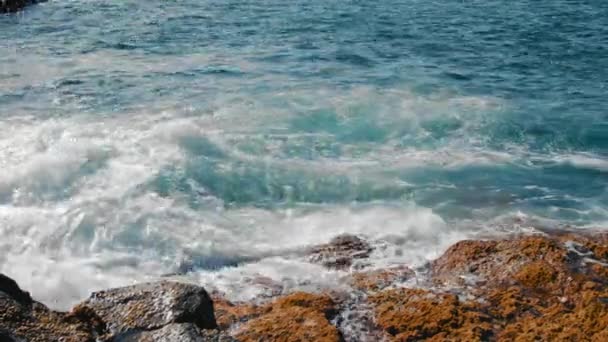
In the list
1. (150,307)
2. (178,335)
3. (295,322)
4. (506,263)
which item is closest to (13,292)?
(150,307)

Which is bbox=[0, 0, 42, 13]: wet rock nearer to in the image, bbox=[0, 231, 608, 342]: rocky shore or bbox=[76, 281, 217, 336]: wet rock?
bbox=[0, 231, 608, 342]: rocky shore

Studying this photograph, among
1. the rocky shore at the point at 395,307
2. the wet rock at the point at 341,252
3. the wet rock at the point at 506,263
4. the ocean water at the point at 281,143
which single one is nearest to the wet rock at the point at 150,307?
the rocky shore at the point at 395,307

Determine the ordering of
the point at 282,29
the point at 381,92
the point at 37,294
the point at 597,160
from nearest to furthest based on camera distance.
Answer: the point at 37,294, the point at 597,160, the point at 381,92, the point at 282,29

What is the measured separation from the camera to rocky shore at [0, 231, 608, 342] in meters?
6.68

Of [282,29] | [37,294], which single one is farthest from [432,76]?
[37,294]

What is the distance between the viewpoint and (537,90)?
18406 millimetres

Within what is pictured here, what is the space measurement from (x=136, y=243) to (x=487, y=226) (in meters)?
6.25

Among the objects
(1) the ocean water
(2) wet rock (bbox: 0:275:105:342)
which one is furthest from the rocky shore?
(1) the ocean water

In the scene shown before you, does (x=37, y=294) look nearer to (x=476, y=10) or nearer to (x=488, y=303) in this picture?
(x=488, y=303)

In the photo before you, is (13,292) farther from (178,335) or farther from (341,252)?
(341,252)

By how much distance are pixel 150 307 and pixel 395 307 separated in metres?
3.27

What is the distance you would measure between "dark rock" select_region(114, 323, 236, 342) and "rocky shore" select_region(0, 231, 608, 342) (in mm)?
14

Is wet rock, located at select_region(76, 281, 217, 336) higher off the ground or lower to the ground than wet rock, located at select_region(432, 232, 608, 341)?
higher

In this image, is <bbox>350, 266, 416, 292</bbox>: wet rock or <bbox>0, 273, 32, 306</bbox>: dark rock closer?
<bbox>0, 273, 32, 306</bbox>: dark rock
